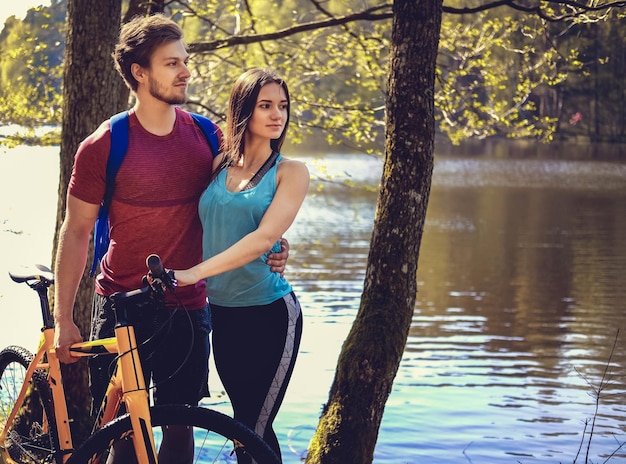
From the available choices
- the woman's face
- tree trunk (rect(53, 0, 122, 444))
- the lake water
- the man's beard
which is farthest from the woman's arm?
tree trunk (rect(53, 0, 122, 444))

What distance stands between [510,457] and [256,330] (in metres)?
5.46

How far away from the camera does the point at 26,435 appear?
411 cm

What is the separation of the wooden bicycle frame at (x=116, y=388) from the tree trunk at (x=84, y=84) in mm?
1805

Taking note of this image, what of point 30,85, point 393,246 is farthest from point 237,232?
point 30,85

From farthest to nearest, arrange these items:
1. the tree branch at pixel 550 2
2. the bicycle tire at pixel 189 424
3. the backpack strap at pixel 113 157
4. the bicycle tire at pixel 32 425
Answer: the tree branch at pixel 550 2 < the bicycle tire at pixel 32 425 < the backpack strap at pixel 113 157 < the bicycle tire at pixel 189 424

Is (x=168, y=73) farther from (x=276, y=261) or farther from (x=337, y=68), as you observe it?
(x=337, y=68)

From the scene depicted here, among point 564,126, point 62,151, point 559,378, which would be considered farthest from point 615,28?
point 62,151

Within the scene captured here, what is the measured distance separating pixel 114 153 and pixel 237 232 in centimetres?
48

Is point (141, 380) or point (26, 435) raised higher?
point (141, 380)

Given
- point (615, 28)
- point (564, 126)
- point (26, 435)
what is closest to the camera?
point (26, 435)

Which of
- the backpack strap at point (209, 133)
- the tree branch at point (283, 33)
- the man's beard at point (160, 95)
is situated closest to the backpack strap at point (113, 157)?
the man's beard at point (160, 95)

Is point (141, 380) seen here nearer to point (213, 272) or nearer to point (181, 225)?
point (213, 272)

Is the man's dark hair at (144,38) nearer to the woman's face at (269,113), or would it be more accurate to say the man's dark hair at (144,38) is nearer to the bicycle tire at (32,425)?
the woman's face at (269,113)

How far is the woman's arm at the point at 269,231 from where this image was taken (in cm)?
303
